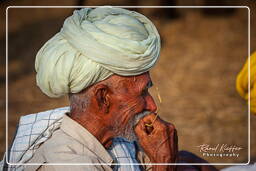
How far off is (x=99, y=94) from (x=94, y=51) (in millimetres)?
217

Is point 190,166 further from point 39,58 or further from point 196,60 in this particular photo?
point 196,60

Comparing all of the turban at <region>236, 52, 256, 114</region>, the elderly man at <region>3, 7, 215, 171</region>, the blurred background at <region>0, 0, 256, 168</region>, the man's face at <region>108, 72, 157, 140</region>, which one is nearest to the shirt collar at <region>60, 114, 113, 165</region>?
the elderly man at <region>3, 7, 215, 171</region>

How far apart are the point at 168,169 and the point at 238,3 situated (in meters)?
7.73

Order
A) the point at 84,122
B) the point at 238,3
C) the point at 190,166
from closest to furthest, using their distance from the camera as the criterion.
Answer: the point at 84,122
the point at 190,166
the point at 238,3

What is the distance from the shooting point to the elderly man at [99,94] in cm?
338

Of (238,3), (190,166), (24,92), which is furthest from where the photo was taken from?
(238,3)

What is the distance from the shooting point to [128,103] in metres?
3.52

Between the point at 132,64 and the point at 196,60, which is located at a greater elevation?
the point at 132,64

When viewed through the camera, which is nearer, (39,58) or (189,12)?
(39,58)

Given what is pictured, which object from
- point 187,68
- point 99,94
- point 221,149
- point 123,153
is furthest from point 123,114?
point 187,68

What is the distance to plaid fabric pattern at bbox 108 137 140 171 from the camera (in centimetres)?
362

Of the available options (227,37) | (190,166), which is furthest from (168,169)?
(227,37)

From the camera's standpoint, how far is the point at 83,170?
129 inches

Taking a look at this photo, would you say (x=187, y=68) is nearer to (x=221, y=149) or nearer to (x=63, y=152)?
(x=221, y=149)
